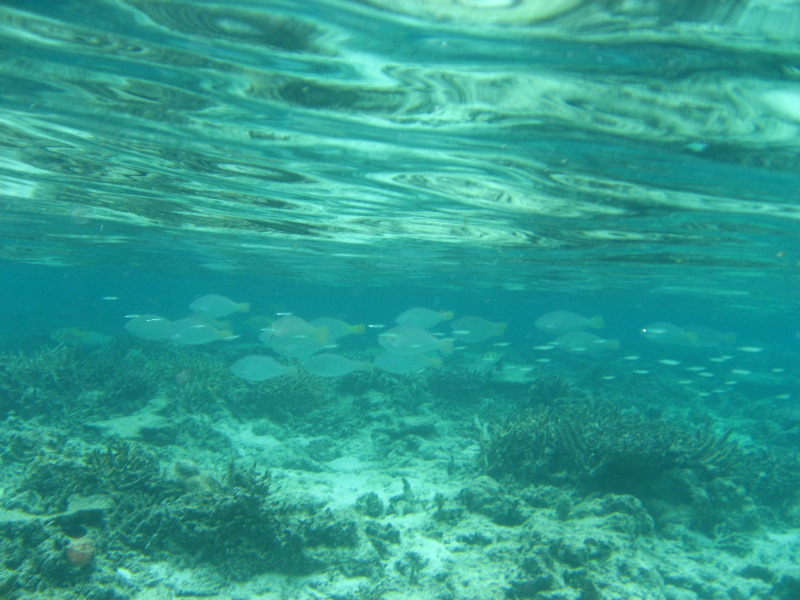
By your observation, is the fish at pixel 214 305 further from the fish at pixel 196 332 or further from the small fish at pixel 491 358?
the small fish at pixel 491 358

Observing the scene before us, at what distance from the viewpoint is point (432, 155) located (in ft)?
30.2

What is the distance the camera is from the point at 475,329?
15.7m

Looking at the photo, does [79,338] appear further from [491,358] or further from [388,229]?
[491,358]

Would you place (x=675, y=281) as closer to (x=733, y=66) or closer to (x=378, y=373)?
(x=378, y=373)

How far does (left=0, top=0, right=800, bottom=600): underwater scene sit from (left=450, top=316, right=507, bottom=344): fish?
12 centimetres

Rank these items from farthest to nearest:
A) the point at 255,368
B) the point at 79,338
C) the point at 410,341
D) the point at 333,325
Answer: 1. the point at 79,338
2. the point at 333,325
3. the point at 410,341
4. the point at 255,368

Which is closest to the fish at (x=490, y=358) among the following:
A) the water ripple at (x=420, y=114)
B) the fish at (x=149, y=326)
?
the water ripple at (x=420, y=114)

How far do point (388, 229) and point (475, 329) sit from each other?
16.1 ft

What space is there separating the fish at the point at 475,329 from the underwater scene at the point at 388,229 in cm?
12

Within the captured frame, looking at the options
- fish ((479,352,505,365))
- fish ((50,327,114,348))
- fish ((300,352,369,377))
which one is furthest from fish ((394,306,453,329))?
fish ((50,327,114,348))

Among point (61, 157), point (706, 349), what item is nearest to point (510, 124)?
point (61, 157)

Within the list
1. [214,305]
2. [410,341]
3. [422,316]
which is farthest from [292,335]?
[422,316]

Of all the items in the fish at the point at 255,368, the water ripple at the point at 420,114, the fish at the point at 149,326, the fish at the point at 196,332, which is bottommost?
the fish at the point at 149,326

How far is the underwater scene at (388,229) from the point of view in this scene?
5367mm
